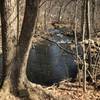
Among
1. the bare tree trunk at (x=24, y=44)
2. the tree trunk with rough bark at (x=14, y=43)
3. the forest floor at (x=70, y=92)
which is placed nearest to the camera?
the bare tree trunk at (x=24, y=44)

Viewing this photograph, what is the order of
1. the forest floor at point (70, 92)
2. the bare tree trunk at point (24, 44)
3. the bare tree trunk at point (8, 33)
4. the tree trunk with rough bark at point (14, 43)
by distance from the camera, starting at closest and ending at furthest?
1. the bare tree trunk at point (24, 44)
2. the tree trunk with rough bark at point (14, 43)
3. the bare tree trunk at point (8, 33)
4. the forest floor at point (70, 92)

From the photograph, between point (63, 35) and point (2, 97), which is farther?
point (63, 35)

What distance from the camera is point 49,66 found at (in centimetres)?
1602

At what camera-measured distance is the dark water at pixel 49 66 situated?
46.0ft

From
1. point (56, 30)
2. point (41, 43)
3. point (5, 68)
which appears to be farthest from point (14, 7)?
point (56, 30)

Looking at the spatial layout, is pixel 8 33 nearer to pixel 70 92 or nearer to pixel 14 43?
pixel 14 43

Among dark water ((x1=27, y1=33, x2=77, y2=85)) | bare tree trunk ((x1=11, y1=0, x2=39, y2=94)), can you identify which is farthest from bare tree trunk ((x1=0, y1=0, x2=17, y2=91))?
dark water ((x1=27, y1=33, x2=77, y2=85))

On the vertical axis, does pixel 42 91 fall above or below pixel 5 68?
below

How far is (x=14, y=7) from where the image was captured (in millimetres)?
7918

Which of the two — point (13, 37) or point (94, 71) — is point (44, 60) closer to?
point (94, 71)

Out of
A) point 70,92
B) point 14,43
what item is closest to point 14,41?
point 14,43

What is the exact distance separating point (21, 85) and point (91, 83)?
3373 mm

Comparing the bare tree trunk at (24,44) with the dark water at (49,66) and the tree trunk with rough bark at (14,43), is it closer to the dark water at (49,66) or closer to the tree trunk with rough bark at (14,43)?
the tree trunk with rough bark at (14,43)

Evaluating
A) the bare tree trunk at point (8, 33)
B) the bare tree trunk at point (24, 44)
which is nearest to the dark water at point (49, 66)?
the bare tree trunk at point (24, 44)
